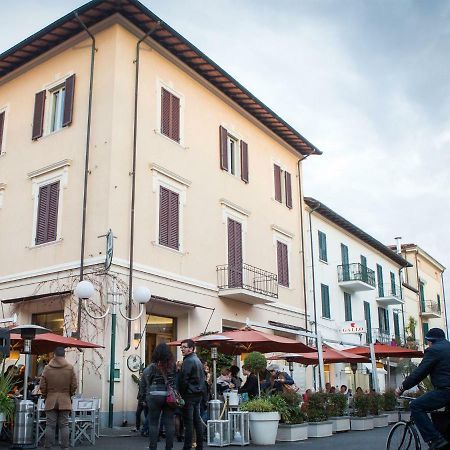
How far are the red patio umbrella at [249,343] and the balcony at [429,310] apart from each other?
33456 mm

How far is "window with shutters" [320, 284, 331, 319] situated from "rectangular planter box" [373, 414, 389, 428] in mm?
11460

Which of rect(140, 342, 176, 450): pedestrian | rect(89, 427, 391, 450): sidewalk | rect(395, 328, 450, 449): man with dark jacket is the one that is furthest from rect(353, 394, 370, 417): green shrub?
rect(395, 328, 450, 449): man with dark jacket

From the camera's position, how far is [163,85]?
65.8 feet

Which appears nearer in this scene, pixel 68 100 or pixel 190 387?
pixel 190 387

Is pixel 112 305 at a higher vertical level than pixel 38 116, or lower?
lower

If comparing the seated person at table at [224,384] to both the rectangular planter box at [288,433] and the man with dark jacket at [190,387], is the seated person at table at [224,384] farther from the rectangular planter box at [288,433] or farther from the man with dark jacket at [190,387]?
the man with dark jacket at [190,387]

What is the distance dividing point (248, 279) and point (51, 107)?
28.5 ft

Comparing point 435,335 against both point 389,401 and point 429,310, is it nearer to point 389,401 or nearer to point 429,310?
point 389,401

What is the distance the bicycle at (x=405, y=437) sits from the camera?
8219mm

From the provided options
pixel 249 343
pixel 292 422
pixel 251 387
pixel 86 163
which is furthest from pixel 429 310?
pixel 292 422

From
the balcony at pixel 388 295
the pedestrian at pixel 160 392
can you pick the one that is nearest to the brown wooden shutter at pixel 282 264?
the balcony at pixel 388 295

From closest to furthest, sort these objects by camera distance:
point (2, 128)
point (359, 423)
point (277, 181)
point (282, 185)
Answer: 1. point (359, 423)
2. point (2, 128)
3. point (277, 181)
4. point (282, 185)

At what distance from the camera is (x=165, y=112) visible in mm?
20000

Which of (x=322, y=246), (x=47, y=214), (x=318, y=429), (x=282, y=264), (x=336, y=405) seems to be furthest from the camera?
(x=322, y=246)
